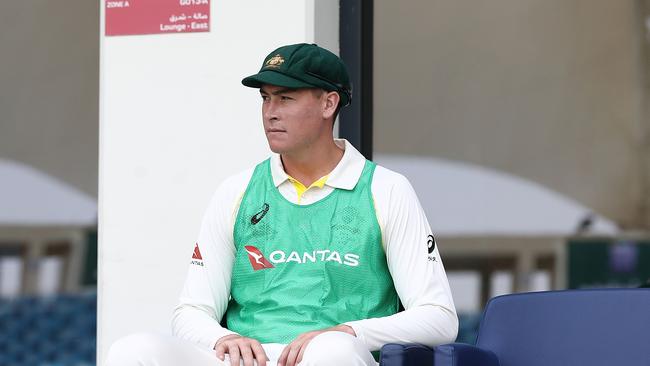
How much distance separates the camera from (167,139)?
473 centimetres

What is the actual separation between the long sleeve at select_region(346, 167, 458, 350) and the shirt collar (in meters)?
0.06

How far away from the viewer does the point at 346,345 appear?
318cm

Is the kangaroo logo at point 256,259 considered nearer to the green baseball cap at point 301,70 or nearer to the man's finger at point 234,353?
the man's finger at point 234,353

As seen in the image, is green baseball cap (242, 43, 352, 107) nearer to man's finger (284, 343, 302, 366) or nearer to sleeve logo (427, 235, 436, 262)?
sleeve logo (427, 235, 436, 262)

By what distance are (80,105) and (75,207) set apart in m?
0.51

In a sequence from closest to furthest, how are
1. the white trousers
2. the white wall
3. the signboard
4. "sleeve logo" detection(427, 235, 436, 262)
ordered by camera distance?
the white trousers
"sleeve logo" detection(427, 235, 436, 262)
the white wall
the signboard

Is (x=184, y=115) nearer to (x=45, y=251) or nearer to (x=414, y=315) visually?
(x=414, y=315)

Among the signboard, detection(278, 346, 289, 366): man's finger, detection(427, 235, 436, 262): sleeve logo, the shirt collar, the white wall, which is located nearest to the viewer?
detection(278, 346, 289, 366): man's finger

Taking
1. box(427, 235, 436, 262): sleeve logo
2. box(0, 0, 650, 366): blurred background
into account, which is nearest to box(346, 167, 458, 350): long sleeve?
box(427, 235, 436, 262): sleeve logo

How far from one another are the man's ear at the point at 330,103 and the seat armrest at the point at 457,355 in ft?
2.33

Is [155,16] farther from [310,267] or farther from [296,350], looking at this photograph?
[296,350]

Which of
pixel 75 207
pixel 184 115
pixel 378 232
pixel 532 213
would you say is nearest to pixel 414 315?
pixel 378 232

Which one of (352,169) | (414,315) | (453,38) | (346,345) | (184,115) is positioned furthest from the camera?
(453,38)

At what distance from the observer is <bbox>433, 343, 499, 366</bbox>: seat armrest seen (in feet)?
10.6
